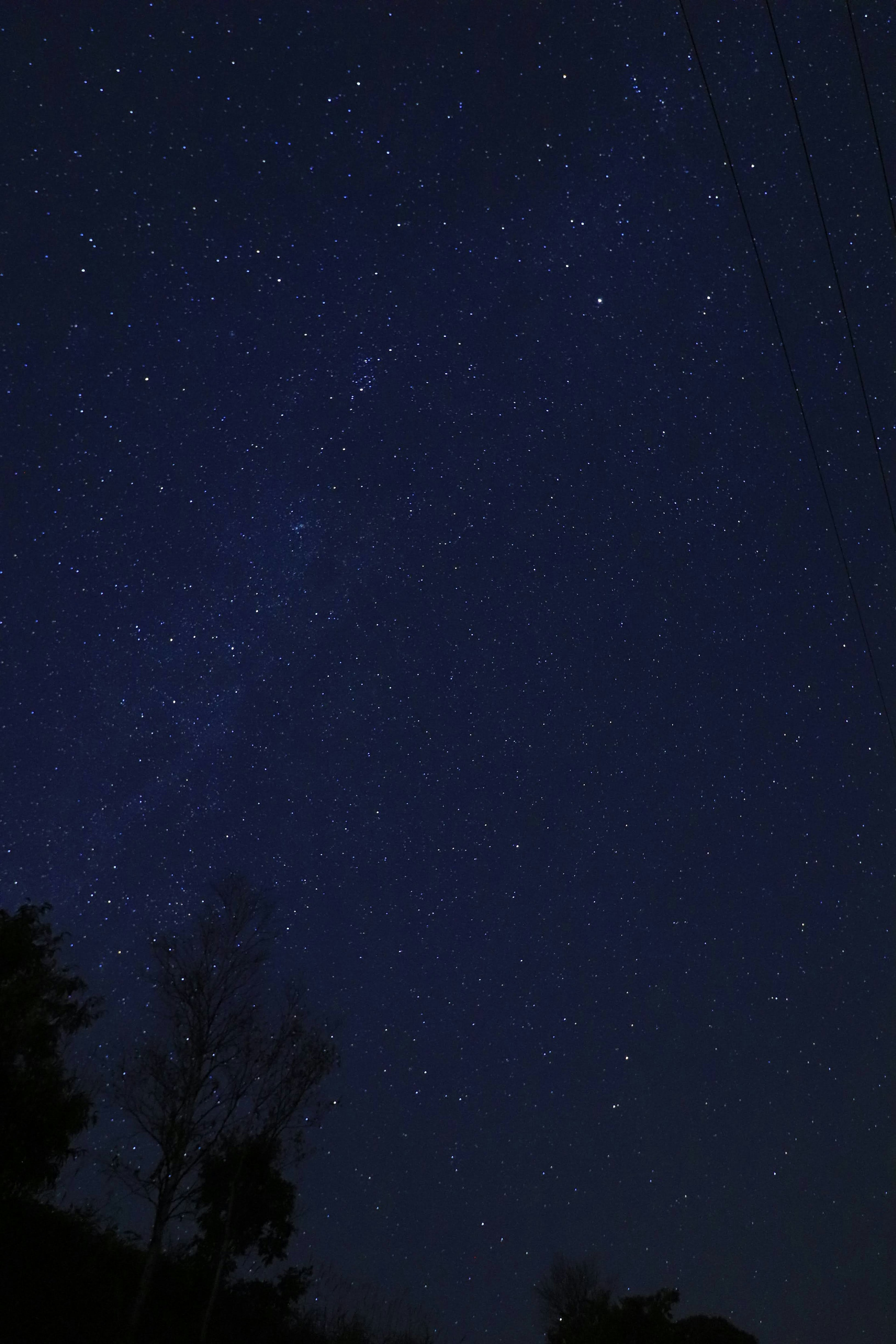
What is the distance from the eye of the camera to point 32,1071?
40.8 feet

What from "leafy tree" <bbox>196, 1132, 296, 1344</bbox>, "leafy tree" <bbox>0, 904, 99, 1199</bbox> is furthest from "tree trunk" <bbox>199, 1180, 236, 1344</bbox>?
"leafy tree" <bbox>0, 904, 99, 1199</bbox>

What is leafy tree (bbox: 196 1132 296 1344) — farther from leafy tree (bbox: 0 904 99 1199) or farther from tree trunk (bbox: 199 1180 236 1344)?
leafy tree (bbox: 0 904 99 1199)

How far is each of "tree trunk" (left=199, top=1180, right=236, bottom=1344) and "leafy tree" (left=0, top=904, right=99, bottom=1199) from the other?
4.56m

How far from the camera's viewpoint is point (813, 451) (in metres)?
7.53

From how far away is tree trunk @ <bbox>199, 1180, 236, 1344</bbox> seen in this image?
15.1 meters

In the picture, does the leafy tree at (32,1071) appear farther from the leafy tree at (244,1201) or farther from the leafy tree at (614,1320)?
the leafy tree at (614,1320)

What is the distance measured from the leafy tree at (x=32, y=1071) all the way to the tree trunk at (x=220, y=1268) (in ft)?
15.0

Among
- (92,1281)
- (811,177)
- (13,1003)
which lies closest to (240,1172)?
(92,1281)

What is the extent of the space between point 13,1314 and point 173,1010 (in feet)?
16.3

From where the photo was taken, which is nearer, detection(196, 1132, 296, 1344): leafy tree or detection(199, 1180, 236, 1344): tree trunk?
detection(199, 1180, 236, 1344): tree trunk

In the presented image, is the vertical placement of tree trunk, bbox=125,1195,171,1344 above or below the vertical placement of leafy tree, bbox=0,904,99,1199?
below

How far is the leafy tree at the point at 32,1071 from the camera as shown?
12.2 metres

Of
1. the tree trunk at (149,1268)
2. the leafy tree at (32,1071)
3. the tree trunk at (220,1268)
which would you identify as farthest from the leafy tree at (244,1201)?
the leafy tree at (32,1071)

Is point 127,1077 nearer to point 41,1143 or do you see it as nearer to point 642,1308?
point 41,1143
